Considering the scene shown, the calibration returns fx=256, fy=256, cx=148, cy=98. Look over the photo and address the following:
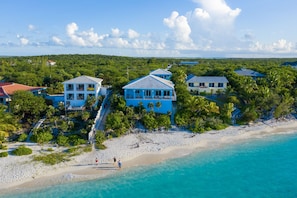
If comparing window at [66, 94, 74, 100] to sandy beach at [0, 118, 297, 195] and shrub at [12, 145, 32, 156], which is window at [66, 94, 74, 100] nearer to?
sandy beach at [0, 118, 297, 195]

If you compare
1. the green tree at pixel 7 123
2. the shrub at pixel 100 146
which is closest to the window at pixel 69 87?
the green tree at pixel 7 123

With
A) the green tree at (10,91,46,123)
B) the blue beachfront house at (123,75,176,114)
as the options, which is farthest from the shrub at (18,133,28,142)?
the blue beachfront house at (123,75,176,114)

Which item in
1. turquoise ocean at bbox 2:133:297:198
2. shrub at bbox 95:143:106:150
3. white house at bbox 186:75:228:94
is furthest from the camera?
white house at bbox 186:75:228:94

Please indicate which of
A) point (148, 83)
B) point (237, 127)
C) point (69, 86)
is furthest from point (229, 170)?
point (69, 86)

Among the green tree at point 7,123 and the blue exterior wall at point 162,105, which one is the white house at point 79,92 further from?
the green tree at point 7,123

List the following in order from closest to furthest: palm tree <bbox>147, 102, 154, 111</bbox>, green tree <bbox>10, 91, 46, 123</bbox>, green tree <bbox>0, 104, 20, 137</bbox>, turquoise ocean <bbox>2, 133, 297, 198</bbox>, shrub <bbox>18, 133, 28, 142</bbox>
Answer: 1. turquoise ocean <bbox>2, 133, 297, 198</bbox>
2. shrub <bbox>18, 133, 28, 142</bbox>
3. green tree <bbox>0, 104, 20, 137</bbox>
4. green tree <bbox>10, 91, 46, 123</bbox>
5. palm tree <bbox>147, 102, 154, 111</bbox>

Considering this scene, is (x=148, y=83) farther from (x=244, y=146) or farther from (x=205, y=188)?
(x=205, y=188)

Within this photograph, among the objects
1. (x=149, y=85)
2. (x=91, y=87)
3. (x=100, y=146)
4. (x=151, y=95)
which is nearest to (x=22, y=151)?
(x=100, y=146)

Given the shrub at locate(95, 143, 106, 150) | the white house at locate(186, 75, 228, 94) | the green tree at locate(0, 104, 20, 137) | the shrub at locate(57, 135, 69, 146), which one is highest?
the white house at locate(186, 75, 228, 94)
